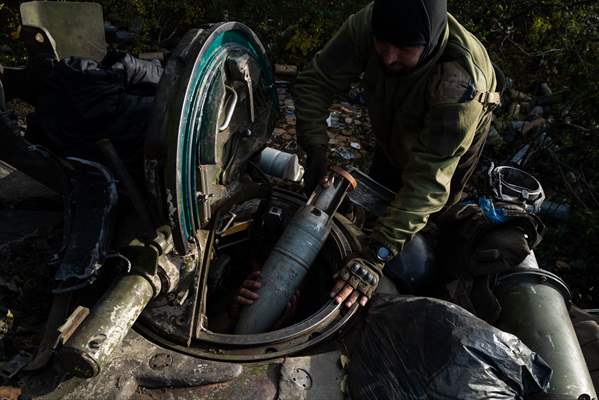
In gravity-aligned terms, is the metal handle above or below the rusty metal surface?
above

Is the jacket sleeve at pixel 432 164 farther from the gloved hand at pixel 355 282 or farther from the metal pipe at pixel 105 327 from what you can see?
the metal pipe at pixel 105 327

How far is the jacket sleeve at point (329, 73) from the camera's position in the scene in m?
2.78

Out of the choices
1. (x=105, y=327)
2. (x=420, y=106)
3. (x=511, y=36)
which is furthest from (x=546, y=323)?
(x=511, y=36)

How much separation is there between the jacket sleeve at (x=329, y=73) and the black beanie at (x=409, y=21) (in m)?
0.48

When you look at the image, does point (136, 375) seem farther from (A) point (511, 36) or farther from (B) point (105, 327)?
(A) point (511, 36)

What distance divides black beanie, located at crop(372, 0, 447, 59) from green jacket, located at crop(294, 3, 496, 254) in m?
0.20

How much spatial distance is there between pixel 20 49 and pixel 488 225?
4592 mm

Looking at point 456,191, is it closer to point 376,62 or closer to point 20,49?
point 376,62

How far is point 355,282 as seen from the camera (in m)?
2.50

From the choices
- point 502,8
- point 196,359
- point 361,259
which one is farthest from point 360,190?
point 502,8

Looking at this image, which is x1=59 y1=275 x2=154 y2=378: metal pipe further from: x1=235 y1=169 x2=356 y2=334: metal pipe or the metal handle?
the metal handle

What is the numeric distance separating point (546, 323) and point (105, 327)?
6.51 ft

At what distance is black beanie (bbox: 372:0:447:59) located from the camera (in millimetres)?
2174

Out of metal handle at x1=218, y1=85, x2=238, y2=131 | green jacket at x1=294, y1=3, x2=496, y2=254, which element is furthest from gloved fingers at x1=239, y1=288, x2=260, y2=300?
metal handle at x1=218, y1=85, x2=238, y2=131
